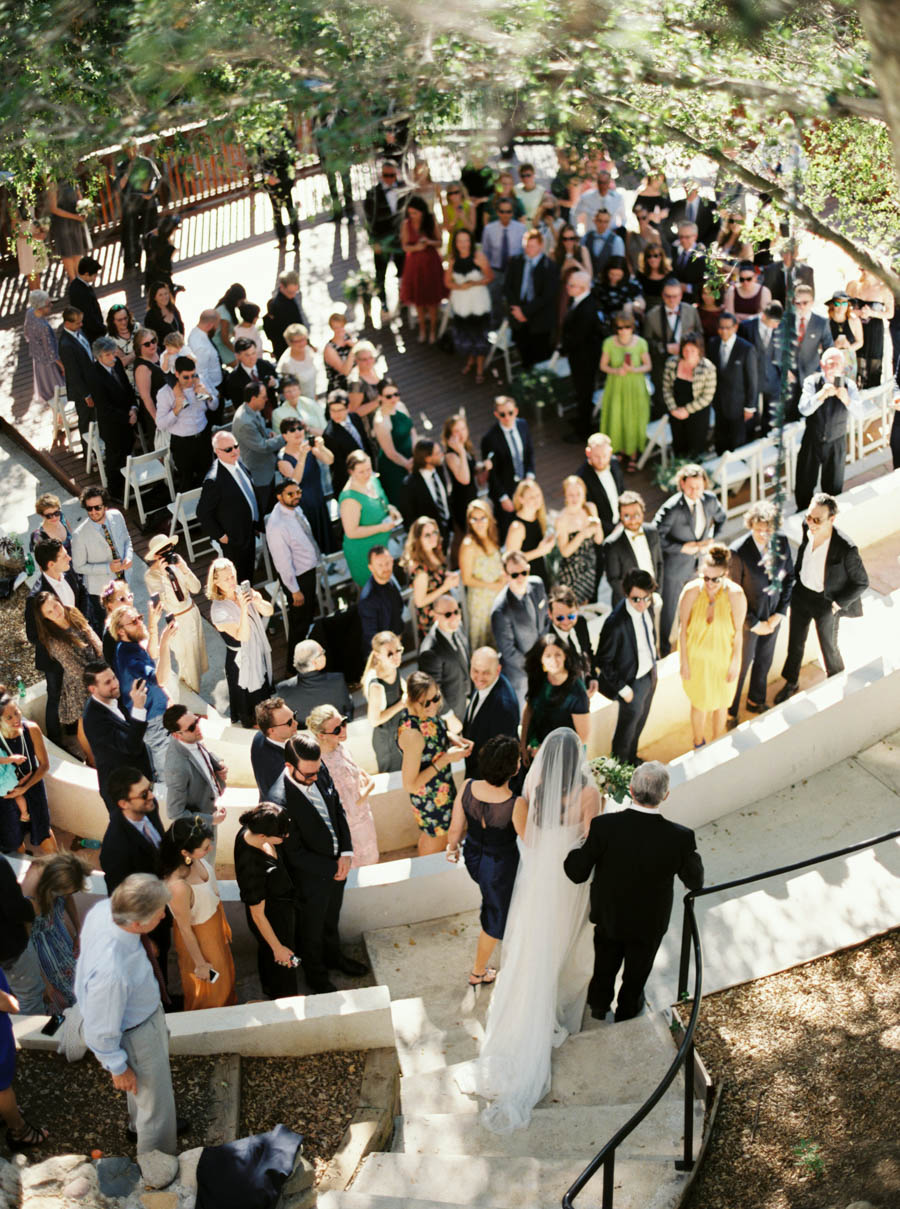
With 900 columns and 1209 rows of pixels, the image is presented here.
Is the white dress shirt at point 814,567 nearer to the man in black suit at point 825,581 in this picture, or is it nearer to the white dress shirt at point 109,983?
the man in black suit at point 825,581

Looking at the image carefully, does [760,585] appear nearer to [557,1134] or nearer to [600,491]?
[600,491]

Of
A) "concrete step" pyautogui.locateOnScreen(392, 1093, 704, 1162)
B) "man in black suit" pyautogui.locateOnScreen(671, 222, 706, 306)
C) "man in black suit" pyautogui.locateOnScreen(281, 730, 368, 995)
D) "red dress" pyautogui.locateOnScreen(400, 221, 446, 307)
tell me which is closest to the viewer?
"concrete step" pyautogui.locateOnScreen(392, 1093, 704, 1162)

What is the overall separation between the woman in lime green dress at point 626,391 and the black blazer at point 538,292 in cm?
130

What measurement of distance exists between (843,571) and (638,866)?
3.12m

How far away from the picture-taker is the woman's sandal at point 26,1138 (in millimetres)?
5789

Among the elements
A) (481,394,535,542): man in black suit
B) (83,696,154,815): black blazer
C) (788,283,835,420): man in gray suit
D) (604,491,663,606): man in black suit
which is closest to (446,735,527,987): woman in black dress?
(83,696,154,815): black blazer

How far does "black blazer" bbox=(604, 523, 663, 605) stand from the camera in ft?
28.6

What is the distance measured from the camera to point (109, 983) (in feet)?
17.4

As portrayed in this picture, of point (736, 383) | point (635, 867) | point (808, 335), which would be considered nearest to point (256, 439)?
point (736, 383)

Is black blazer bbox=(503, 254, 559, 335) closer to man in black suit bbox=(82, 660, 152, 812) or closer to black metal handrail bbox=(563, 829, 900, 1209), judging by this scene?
man in black suit bbox=(82, 660, 152, 812)

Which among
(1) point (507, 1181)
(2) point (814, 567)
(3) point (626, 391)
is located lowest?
(1) point (507, 1181)

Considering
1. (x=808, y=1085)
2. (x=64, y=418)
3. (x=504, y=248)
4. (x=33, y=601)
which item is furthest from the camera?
(x=504, y=248)

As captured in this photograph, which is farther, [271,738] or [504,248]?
[504,248]

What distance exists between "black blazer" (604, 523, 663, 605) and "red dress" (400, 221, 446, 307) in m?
5.29
